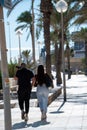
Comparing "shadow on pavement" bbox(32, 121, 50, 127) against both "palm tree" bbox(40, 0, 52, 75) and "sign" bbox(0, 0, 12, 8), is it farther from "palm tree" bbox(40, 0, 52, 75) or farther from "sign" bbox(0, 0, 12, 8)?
"palm tree" bbox(40, 0, 52, 75)

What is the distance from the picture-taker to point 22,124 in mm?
11773

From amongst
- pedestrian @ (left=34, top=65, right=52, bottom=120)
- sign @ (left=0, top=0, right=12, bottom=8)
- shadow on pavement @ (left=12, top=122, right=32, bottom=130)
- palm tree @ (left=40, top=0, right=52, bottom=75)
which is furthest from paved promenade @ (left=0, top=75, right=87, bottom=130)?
palm tree @ (left=40, top=0, right=52, bottom=75)

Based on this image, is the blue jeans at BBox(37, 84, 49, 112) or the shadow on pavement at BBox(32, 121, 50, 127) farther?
the blue jeans at BBox(37, 84, 49, 112)

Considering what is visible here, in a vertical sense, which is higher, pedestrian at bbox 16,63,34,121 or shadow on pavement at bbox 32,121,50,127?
pedestrian at bbox 16,63,34,121

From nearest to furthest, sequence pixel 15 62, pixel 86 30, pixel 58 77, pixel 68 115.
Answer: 1. pixel 68 115
2. pixel 15 62
3. pixel 58 77
4. pixel 86 30

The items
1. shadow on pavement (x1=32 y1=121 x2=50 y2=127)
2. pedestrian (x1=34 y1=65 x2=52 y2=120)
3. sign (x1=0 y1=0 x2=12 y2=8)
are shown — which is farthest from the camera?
pedestrian (x1=34 y1=65 x2=52 y2=120)

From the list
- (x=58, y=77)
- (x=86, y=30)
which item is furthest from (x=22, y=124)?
(x=86, y=30)

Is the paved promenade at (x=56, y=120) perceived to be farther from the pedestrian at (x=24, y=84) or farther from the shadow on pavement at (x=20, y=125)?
the pedestrian at (x=24, y=84)

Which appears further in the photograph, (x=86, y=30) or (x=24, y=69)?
(x=86, y=30)

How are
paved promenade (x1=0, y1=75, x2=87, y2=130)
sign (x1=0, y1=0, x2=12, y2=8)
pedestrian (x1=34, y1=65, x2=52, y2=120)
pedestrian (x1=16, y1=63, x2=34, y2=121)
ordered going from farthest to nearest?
pedestrian (x1=34, y1=65, x2=52, y2=120) < pedestrian (x1=16, y1=63, x2=34, y2=121) < paved promenade (x1=0, y1=75, x2=87, y2=130) < sign (x1=0, y1=0, x2=12, y2=8)

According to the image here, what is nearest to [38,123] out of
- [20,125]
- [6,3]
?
[20,125]

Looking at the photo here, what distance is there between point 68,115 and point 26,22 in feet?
126

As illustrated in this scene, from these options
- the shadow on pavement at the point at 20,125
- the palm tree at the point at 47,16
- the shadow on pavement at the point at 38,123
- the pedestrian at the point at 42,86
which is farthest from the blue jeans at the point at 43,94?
the palm tree at the point at 47,16

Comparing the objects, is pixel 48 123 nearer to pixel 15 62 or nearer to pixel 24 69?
pixel 24 69
